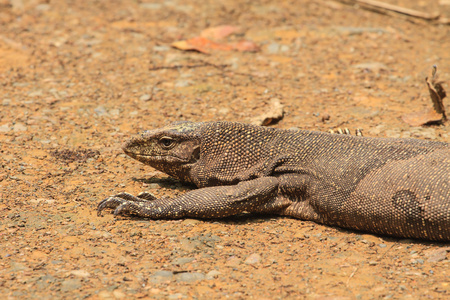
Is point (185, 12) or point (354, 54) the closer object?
point (354, 54)

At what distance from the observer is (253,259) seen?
529 cm

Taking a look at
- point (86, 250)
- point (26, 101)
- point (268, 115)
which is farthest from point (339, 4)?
point (86, 250)

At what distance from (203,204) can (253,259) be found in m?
1.01

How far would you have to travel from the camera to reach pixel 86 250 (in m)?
5.27

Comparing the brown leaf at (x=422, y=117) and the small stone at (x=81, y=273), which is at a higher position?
the brown leaf at (x=422, y=117)

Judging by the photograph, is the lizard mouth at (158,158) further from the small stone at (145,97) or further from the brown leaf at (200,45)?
the brown leaf at (200,45)

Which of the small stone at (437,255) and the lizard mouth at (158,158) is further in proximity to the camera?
the lizard mouth at (158,158)

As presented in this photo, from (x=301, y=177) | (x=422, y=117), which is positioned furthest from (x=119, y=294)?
(x=422, y=117)

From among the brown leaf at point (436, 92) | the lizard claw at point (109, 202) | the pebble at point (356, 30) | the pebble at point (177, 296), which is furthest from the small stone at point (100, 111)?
the pebble at point (356, 30)

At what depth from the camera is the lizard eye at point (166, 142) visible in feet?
21.7

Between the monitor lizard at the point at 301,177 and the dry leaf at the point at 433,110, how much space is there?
2192 mm

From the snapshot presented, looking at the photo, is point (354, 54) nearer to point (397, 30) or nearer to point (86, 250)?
point (397, 30)

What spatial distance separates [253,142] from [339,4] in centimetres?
837

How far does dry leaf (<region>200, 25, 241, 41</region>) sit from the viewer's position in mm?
11715
